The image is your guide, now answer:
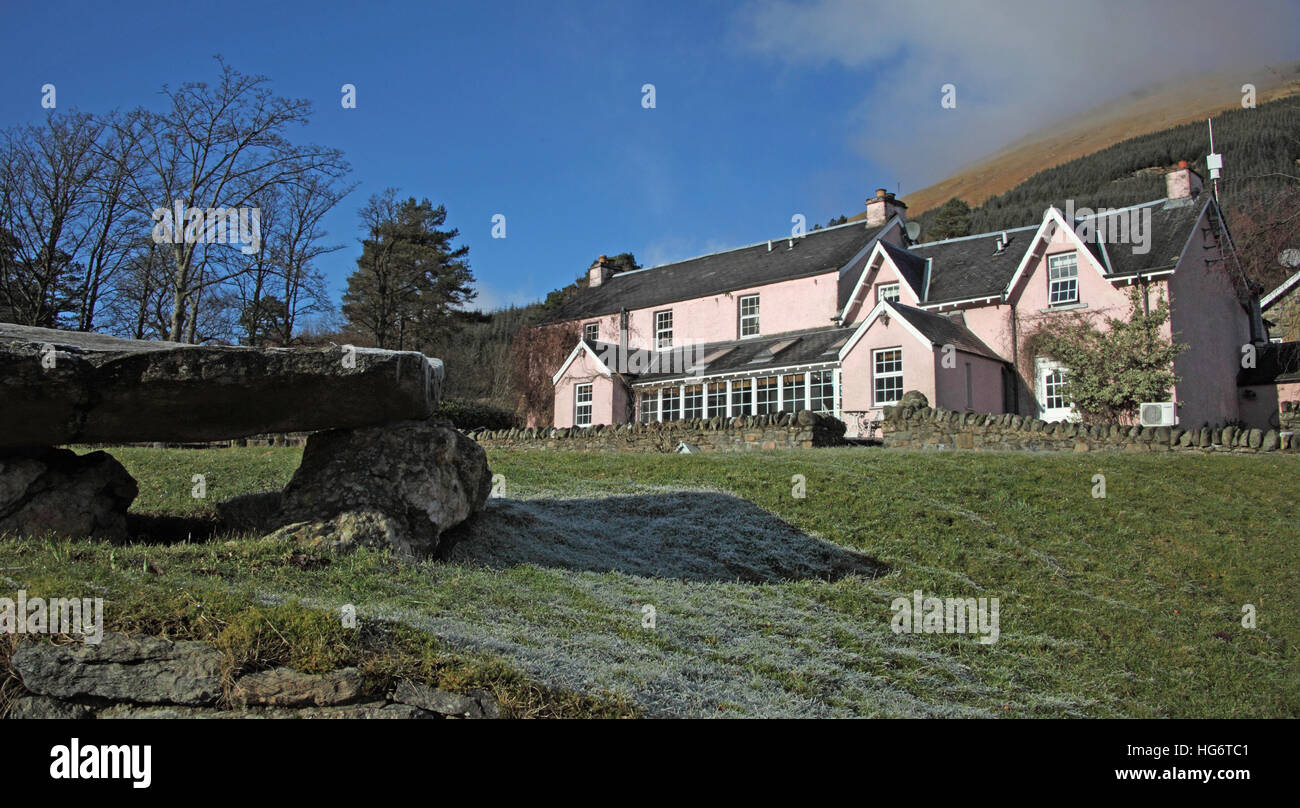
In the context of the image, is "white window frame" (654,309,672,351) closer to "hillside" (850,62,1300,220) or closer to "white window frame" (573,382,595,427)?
"white window frame" (573,382,595,427)

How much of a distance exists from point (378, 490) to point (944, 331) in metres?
22.8

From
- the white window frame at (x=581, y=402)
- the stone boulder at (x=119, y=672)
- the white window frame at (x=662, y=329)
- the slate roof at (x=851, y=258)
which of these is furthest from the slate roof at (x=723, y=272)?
the stone boulder at (x=119, y=672)

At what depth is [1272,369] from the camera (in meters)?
30.0

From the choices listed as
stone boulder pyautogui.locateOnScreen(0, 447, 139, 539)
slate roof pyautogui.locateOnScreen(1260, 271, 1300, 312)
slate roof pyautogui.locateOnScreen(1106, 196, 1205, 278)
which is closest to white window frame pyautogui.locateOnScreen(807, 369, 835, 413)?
slate roof pyautogui.locateOnScreen(1106, 196, 1205, 278)

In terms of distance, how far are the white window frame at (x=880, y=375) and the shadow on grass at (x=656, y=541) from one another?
50.8 feet

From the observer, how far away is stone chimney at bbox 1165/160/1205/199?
95.8 feet

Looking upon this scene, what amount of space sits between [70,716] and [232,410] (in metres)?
3.28

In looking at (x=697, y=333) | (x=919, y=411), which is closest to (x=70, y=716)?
(x=919, y=411)

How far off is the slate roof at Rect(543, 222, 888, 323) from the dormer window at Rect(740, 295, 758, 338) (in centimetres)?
70

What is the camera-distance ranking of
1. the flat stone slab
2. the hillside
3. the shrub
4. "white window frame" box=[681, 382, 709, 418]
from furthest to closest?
the hillside, the shrub, "white window frame" box=[681, 382, 709, 418], the flat stone slab

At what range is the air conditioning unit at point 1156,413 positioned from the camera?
2317cm

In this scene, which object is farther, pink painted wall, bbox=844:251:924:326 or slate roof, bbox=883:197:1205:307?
pink painted wall, bbox=844:251:924:326
